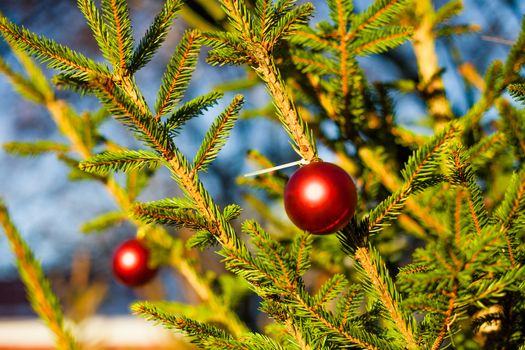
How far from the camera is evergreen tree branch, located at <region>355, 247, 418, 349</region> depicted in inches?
23.0

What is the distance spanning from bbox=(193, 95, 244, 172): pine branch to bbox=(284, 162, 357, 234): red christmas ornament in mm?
125

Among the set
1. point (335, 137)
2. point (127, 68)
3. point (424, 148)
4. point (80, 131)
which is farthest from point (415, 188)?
point (80, 131)

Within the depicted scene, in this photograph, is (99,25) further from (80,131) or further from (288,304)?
(80,131)

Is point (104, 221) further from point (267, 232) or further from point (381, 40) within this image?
point (381, 40)

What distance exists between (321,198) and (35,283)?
39cm

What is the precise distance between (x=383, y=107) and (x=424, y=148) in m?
0.61

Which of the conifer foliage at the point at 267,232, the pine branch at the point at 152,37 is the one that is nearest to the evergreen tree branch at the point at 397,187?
the conifer foliage at the point at 267,232

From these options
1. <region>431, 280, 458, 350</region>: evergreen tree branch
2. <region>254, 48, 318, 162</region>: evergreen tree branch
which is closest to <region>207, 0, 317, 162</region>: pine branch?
<region>254, 48, 318, 162</region>: evergreen tree branch

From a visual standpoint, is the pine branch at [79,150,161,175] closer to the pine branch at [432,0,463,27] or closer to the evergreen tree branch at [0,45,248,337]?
the evergreen tree branch at [0,45,248,337]

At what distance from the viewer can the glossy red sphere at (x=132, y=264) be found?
132 centimetres

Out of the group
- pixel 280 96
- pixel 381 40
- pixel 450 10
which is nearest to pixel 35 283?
pixel 280 96

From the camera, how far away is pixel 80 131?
4.45 feet

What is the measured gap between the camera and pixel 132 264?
4.32ft

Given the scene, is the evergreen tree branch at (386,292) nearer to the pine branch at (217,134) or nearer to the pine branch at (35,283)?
the pine branch at (217,134)
